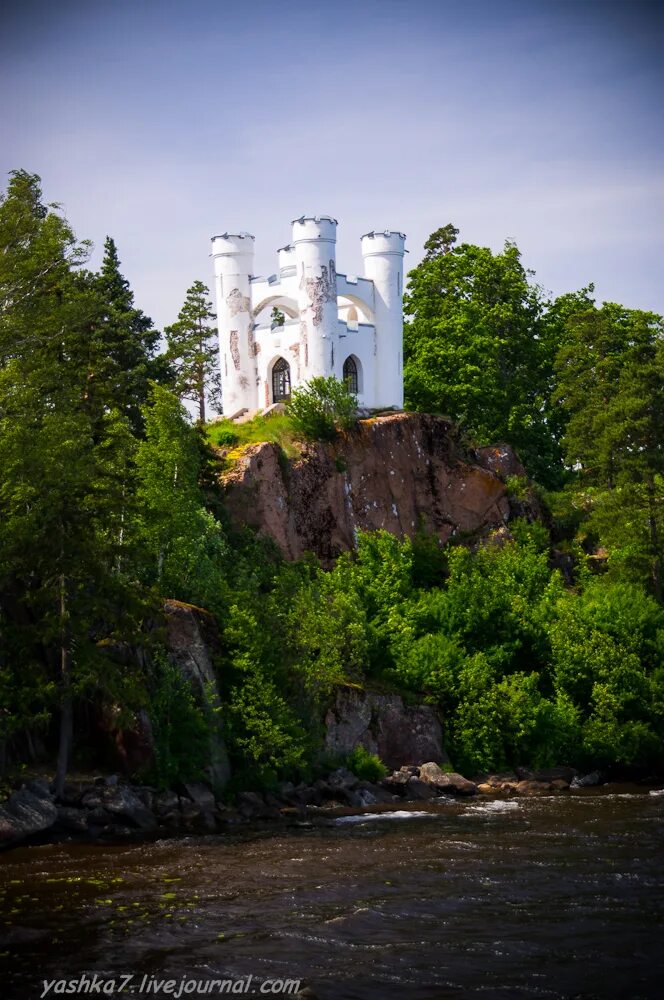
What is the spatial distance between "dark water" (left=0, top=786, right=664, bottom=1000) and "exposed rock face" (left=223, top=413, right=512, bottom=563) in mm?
20707

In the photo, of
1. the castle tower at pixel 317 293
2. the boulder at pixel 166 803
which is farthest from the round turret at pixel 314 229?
the boulder at pixel 166 803

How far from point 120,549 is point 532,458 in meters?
34.3

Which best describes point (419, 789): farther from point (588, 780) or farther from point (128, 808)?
point (128, 808)

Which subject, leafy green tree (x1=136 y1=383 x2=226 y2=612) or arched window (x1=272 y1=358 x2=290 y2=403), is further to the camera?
arched window (x1=272 y1=358 x2=290 y2=403)

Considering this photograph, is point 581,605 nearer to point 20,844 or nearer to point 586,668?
point 586,668

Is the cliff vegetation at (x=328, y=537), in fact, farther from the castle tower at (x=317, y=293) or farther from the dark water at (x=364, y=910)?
the dark water at (x=364, y=910)

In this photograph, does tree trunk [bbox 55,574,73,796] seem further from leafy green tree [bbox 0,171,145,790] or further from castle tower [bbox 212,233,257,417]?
castle tower [bbox 212,233,257,417]

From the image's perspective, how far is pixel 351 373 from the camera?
6191 centimetres

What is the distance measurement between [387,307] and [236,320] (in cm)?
724

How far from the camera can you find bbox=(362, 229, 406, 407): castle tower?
62.3 m

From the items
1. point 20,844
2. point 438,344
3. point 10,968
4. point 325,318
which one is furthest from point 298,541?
point 10,968

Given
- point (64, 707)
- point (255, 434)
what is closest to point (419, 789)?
point (64, 707)

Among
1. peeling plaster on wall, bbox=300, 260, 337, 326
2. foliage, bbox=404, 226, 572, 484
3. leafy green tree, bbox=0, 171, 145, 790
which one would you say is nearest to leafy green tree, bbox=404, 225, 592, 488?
foliage, bbox=404, 226, 572, 484

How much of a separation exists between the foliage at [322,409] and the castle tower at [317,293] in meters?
1.54
